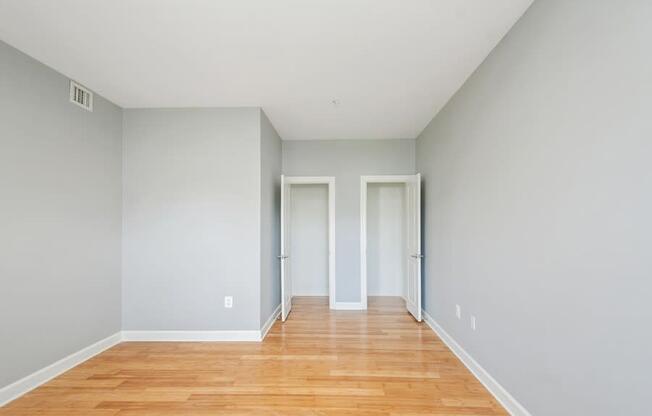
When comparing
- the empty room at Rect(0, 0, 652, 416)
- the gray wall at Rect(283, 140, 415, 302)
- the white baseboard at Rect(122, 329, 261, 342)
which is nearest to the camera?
the empty room at Rect(0, 0, 652, 416)

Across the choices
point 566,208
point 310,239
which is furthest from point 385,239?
point 566,208

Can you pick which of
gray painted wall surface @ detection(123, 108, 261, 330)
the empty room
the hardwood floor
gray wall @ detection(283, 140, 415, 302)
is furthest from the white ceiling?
the hardwood floor

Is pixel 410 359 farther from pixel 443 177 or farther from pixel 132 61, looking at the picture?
pixel 132 61

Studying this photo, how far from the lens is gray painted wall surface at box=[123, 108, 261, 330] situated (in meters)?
3.39

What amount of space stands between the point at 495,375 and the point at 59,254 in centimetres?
373

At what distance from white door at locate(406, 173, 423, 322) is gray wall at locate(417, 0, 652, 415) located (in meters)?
1.35

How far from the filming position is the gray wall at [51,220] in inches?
88.4

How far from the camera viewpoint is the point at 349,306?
15.3ft

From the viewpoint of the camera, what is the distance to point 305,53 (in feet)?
7.76

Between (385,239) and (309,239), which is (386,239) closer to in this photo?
(385,239)

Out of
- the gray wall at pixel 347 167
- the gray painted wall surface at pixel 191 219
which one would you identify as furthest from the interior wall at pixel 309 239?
the gray painted wall surface at pixel 191 219

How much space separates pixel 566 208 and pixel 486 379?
5.20 feet

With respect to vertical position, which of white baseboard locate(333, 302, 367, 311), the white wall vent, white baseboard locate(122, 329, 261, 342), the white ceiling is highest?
the white ceiling

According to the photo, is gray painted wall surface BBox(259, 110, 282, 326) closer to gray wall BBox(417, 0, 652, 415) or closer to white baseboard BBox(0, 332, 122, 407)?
white baseboard BBox(0, 332, 122, 407)
